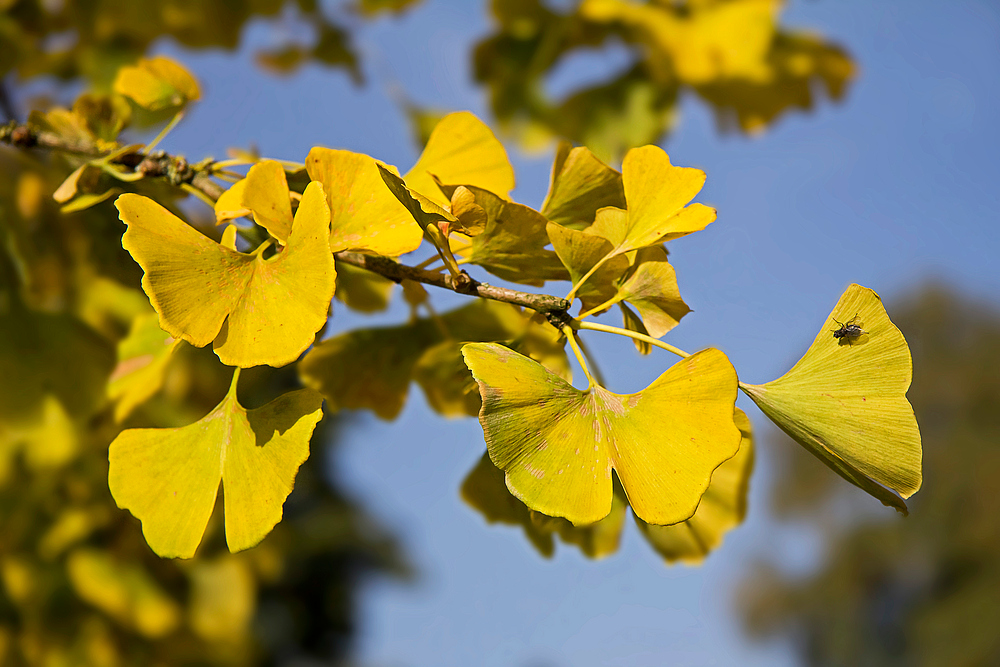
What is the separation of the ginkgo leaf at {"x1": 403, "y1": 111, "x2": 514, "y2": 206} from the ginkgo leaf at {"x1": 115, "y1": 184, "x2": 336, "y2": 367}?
7 cm

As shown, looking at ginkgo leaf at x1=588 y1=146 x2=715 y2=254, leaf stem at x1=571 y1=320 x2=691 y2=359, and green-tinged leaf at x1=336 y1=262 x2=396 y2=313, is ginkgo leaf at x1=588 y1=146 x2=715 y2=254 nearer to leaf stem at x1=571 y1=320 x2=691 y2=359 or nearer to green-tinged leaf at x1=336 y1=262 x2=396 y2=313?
leaf stem at x1=571 y1=320 x2=691 y2=359

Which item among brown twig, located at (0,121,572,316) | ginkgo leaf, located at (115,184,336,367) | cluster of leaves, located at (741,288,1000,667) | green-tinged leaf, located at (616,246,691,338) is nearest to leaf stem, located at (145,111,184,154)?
brown twig, located at (0,121,572,316)

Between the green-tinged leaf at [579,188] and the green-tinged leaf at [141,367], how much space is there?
18 cm

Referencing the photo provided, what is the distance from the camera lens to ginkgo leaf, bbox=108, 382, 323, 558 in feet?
0.63

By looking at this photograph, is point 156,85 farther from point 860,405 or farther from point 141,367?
point 860,405

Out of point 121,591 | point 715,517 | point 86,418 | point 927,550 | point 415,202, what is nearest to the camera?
point 415,202

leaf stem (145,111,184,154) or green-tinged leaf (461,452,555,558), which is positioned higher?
leaf stem (145,111,184,154)

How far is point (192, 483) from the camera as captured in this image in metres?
0.21

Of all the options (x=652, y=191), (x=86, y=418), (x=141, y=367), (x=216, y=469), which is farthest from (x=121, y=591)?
(x=652, y=191)

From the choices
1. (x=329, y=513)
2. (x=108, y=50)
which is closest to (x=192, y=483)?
(x=108, y=50)

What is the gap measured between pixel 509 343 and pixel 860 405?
0.12 metres

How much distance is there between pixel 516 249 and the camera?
0.73 ft

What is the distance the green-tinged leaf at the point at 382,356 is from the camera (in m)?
0.31

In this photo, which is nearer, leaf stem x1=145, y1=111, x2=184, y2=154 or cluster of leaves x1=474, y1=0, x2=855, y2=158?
leaf stem x1=145, y1=111, x2=184, y2=154
